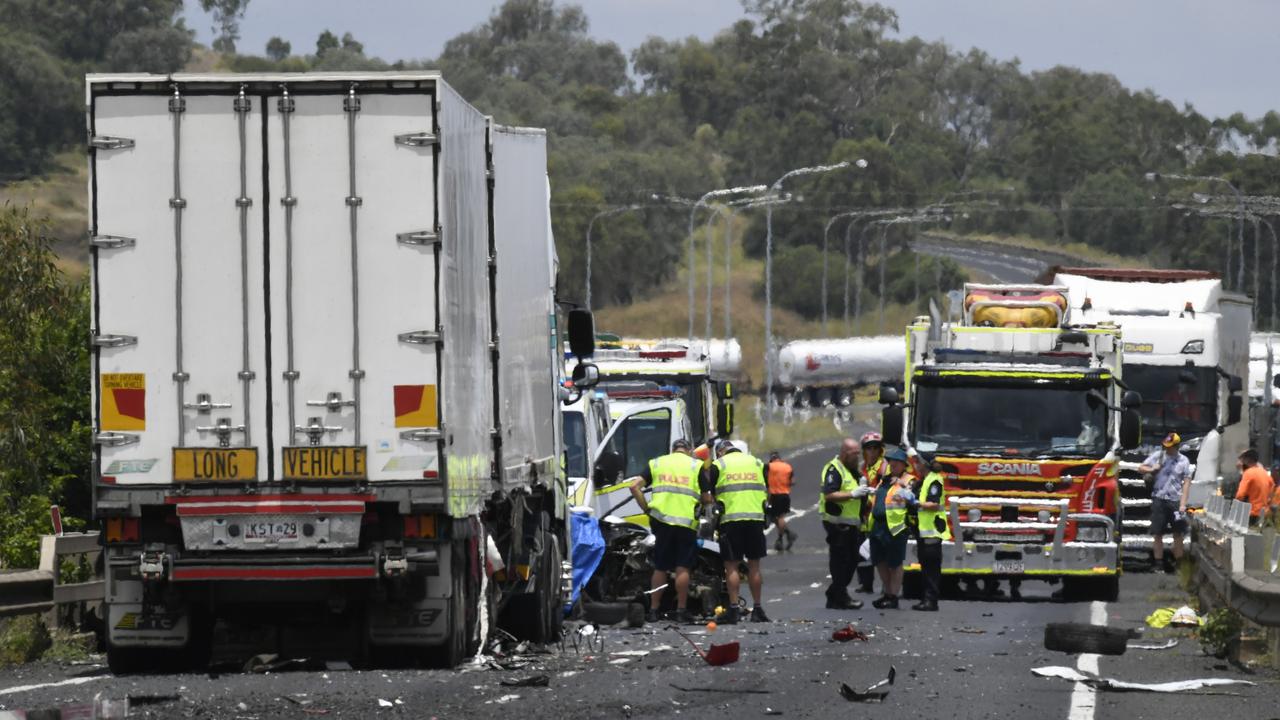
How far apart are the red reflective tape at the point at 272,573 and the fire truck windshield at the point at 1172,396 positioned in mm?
16568

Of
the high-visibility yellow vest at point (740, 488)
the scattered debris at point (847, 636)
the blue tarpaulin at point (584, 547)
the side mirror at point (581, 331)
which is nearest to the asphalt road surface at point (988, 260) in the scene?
the high-visibility yellow vest at point (740, 488)

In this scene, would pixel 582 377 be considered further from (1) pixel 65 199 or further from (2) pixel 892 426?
(1) pixel 65 199

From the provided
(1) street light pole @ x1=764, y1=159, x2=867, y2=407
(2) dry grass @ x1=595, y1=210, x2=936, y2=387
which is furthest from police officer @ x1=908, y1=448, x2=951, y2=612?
(2) dry grass @ x1=595, y1=210, x2=936, y2=387

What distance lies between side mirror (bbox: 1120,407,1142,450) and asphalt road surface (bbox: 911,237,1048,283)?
97927 mm

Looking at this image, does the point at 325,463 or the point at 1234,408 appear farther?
the point at 1234,408

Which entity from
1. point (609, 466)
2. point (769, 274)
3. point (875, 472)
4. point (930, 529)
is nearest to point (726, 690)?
point (609, 466)

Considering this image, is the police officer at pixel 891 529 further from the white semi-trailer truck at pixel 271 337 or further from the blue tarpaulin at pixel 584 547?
the white semi-trailer truck at pixel 271 337

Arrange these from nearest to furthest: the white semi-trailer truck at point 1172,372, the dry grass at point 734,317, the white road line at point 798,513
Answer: the white semi-trailer truck at point 1172,372 < the white road line at point 798,513 < the dry grass at point 734,317

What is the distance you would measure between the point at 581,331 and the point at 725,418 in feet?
42.7

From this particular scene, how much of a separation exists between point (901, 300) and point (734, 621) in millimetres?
102322

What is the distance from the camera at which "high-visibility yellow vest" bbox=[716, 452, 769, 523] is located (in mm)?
18688

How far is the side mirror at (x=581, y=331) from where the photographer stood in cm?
1684

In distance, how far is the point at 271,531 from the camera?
11.9 m

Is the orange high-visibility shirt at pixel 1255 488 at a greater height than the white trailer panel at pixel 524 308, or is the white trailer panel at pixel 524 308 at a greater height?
the white trailer panel at pixel 524 308
